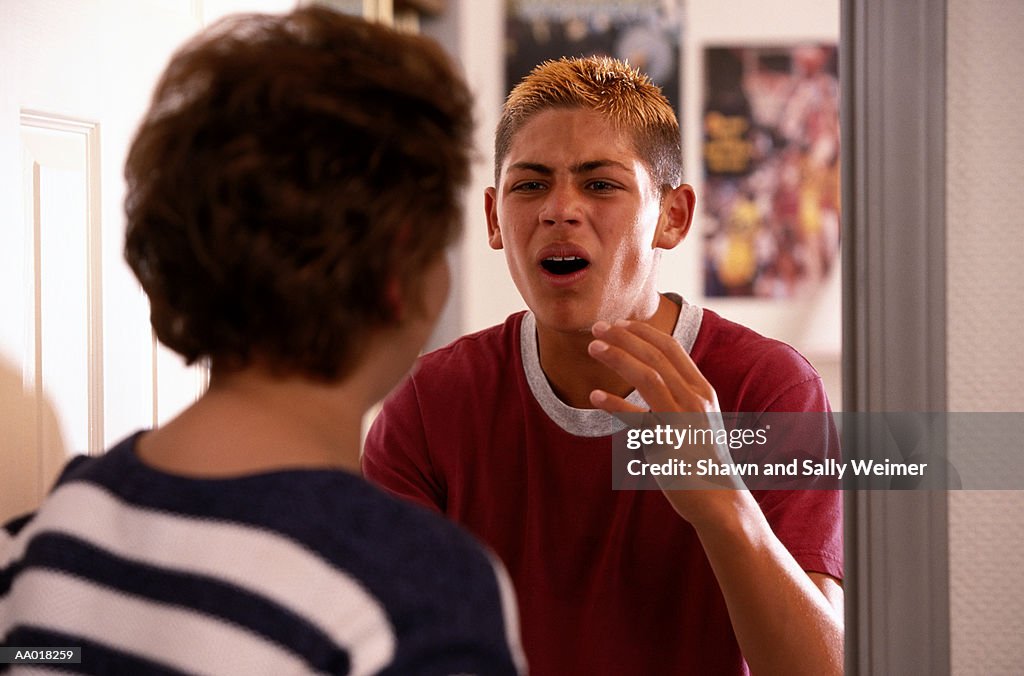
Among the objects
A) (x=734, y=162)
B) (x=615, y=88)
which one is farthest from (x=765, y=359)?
(x=734, y=162)

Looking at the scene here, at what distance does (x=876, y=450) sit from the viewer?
2.15ft

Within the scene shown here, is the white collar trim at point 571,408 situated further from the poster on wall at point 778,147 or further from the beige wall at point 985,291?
the poster on wall at point 778,147

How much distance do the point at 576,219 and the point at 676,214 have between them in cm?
19

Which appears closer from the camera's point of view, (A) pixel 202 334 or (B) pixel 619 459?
(A) pixel 202 334

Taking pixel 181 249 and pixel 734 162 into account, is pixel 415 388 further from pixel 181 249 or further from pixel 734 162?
pixel 734 162

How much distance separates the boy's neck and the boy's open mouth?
8cm

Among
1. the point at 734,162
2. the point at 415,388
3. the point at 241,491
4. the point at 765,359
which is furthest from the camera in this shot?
the point at 734,162

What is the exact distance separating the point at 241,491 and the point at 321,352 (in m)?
0.09

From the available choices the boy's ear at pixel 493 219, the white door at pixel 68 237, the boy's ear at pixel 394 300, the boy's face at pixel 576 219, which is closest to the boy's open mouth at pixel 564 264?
the boy's face at pixel 576 219

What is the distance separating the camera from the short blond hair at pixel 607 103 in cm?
115

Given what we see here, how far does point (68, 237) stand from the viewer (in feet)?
3.04

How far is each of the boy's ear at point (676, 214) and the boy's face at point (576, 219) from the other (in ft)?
0.27
